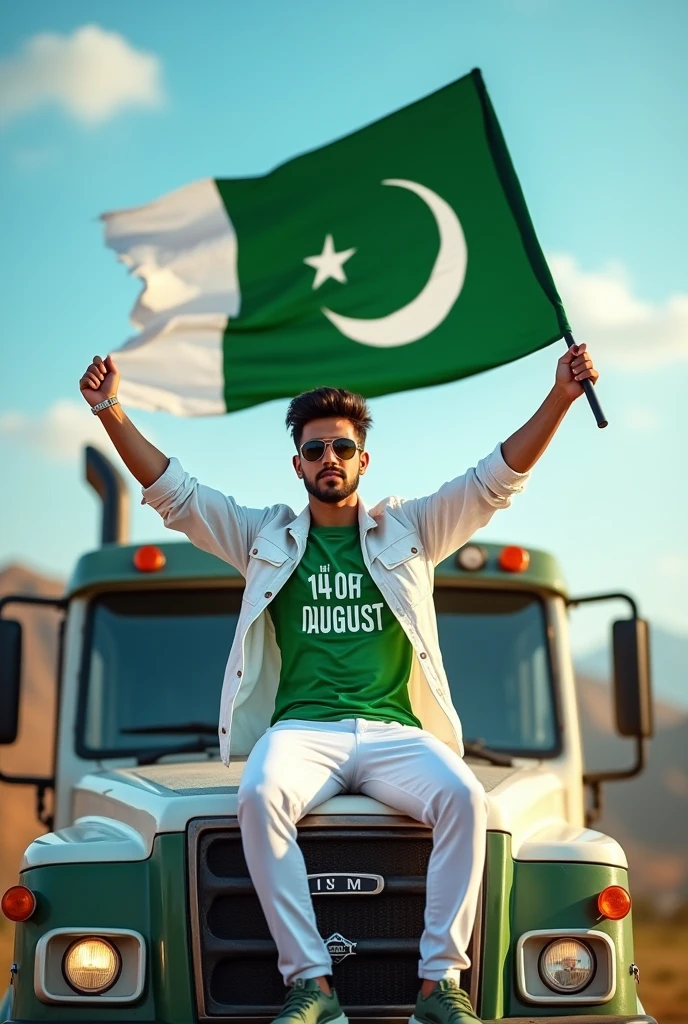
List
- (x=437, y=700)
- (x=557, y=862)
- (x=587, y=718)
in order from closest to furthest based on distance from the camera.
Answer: (x=557, y=862) < (x=437, y=700) < (x=587, y=718)

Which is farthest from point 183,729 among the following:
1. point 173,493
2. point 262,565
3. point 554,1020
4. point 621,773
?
point 554,1020

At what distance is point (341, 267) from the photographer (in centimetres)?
701

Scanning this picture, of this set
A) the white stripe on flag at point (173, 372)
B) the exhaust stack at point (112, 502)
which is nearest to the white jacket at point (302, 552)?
the white stripe on flag at point (173, 372)

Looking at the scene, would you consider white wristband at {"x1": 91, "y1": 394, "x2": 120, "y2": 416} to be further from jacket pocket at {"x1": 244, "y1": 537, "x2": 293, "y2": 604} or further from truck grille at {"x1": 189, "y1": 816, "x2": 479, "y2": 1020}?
truck grille at {"x1": 189, "y1": 816, "x2": 479, "y2": 1020}

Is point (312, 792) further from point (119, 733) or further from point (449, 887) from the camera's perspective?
point (119, 733)

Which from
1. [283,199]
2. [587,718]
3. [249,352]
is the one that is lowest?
[587,718]

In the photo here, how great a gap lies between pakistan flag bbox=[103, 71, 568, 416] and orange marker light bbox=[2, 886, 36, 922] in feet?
11.5

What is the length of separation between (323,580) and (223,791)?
75cm

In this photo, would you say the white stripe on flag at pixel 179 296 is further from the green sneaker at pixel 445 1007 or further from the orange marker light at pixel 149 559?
the green sneaker at pixel 445 1007

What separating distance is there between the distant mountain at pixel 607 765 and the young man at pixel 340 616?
28.9 metres

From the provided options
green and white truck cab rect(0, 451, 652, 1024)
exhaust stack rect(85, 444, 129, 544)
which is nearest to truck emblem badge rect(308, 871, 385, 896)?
green and white truck cab rect(0, 451, 652, 1024)

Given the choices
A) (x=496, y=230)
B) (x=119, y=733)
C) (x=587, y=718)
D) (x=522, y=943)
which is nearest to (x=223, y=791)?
(x=522, y=943)

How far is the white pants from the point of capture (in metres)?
3.36

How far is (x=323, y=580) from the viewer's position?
4078 mm
